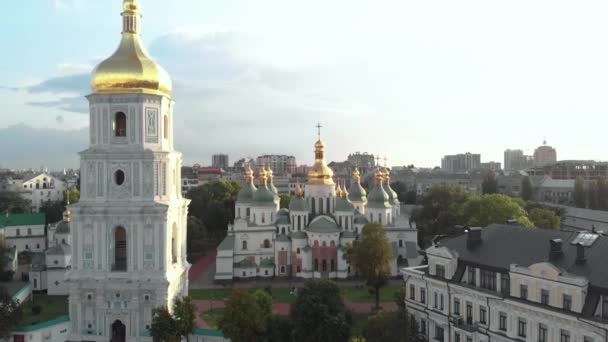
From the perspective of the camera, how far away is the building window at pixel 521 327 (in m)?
19.6

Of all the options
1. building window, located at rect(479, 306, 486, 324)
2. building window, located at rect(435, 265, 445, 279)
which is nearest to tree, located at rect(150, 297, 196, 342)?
building window, located at rect(435, 265, 445, 279)

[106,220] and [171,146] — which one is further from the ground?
[171,146]

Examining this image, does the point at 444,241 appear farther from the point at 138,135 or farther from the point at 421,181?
the point at 421,181

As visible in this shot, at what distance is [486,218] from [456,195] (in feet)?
58.2

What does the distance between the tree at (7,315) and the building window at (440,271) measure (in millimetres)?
18951

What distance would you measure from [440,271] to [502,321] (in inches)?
147

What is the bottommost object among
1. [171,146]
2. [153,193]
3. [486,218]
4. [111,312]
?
[111,312]

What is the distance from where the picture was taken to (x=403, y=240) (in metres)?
48.6

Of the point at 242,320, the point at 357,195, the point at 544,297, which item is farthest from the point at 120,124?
the point at 357,195

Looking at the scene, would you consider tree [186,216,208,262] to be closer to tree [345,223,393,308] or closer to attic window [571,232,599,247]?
tree [345,223,393,308]

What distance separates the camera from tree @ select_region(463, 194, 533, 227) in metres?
42.0

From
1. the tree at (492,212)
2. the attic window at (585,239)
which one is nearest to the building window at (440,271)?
the attic window at (585,239)

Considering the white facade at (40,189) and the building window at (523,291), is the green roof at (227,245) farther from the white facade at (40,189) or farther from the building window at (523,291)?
the white facade at (40,189)

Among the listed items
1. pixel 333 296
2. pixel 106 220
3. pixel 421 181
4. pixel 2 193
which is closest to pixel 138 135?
pixel 106 220
